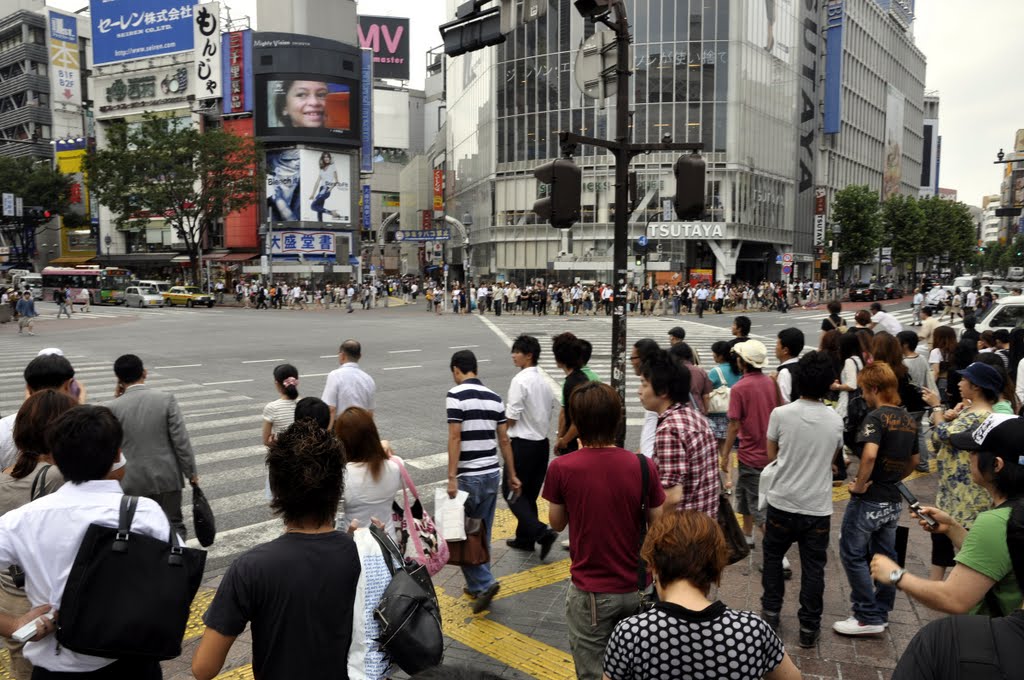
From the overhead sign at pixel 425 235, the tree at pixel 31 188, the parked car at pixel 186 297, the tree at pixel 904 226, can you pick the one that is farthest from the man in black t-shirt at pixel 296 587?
the tree at pixel 904 226

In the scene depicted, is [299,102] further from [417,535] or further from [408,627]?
[408,627]

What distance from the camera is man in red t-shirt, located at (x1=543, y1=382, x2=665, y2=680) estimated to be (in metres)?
3.42

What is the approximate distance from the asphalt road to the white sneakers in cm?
430

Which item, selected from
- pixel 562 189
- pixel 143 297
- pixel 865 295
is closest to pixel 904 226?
pixel 865 295

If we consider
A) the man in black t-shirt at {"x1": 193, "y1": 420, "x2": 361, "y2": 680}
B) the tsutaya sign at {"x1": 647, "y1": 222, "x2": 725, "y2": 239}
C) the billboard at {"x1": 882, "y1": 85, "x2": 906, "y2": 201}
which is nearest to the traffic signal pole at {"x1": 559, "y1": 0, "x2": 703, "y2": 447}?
the man in black t-shirt at {"x1": 193, "y1": 420, "x2": 361, "y2": 680}

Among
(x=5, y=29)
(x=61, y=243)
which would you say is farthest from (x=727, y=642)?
(x=5, y=29)

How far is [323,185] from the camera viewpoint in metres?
62.0

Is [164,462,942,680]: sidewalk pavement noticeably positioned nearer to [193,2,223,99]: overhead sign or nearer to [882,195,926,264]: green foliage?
[193,2,223,99]: overhead sign

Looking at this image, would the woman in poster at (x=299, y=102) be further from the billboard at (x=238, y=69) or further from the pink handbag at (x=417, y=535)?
the pink handbag at (x=417, y=535)

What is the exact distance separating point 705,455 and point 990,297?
31502 millimetres

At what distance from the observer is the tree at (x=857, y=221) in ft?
→ 202

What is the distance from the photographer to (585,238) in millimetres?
54000

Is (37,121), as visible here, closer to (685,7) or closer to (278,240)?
(278,240)

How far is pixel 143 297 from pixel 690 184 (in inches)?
1876
